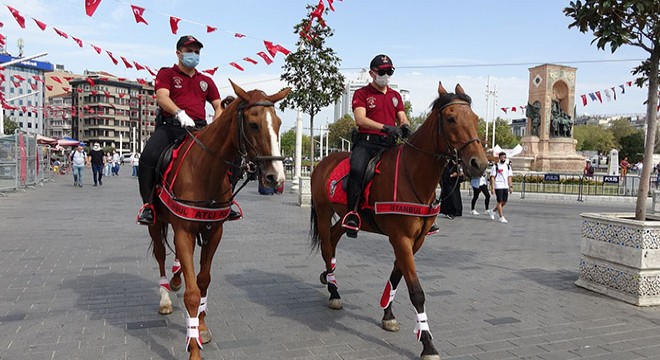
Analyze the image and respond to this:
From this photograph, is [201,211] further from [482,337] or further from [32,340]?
[482,337]

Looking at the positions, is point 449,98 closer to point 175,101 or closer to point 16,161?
point 175,101

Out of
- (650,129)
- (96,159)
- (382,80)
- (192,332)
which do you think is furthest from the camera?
(96,159)

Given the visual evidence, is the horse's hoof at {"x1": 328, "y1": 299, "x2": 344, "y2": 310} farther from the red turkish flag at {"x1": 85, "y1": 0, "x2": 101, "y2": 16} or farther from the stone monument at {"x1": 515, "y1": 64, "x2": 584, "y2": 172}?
the stone monument at {"x1": 515, "y1": 64, "x2": 584, "y2": 172}

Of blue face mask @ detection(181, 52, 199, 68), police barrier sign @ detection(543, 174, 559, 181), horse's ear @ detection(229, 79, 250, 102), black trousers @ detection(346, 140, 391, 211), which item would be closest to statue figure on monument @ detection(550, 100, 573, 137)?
police barrier sign @ detection(543, 174, 559, 181)

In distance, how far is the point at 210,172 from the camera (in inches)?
155

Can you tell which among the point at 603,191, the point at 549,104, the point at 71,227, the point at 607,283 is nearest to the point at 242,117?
the point at 607,283

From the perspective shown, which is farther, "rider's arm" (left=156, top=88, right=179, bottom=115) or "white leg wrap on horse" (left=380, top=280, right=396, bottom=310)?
"white leg wrap on horse" (left=380, top=280, right=396, bottom=310)

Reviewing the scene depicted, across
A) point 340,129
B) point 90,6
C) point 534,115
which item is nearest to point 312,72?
point 90,6

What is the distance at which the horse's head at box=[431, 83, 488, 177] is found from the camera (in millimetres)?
3724

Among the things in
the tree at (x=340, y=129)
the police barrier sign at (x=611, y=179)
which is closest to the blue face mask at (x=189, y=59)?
the police barrier sign at (x=611, y=179)

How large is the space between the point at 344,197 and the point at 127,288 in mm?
2996

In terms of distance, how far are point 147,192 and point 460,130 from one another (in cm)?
306

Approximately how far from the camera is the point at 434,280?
264 inches

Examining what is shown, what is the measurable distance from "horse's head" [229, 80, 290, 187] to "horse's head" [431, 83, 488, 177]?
146cm
